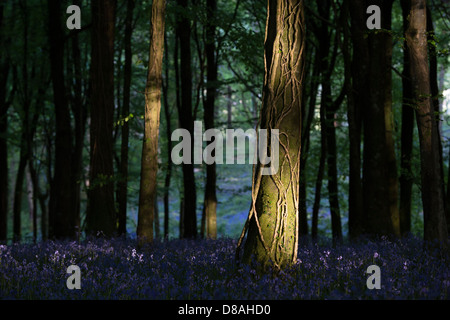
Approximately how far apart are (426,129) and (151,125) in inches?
185

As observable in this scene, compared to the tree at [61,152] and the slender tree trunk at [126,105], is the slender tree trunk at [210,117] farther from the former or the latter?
the tree at [61,152]

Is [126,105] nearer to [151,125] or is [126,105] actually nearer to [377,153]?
[151,125]

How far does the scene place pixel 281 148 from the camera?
6.43 meters

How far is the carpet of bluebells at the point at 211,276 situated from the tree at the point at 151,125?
0.91m

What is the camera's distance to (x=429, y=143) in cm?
768

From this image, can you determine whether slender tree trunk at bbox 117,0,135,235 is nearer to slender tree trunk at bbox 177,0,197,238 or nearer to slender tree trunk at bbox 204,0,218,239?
slender tree trunk at bbox 177,0,197,238

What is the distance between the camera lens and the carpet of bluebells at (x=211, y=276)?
203 inches

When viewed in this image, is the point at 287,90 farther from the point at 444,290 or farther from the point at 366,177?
the point at 366,177

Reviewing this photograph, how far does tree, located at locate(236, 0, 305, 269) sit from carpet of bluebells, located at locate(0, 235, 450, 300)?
37 cm

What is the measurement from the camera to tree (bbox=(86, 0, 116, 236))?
10883 mm

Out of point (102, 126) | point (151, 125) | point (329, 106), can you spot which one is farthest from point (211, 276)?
point (329, 106)

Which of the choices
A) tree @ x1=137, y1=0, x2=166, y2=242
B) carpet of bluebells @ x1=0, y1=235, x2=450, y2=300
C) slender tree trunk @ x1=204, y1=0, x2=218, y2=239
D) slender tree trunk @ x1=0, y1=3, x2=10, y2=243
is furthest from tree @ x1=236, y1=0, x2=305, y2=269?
slender tree trunk @ x1=0, y1=3, x2=10, y2=243
